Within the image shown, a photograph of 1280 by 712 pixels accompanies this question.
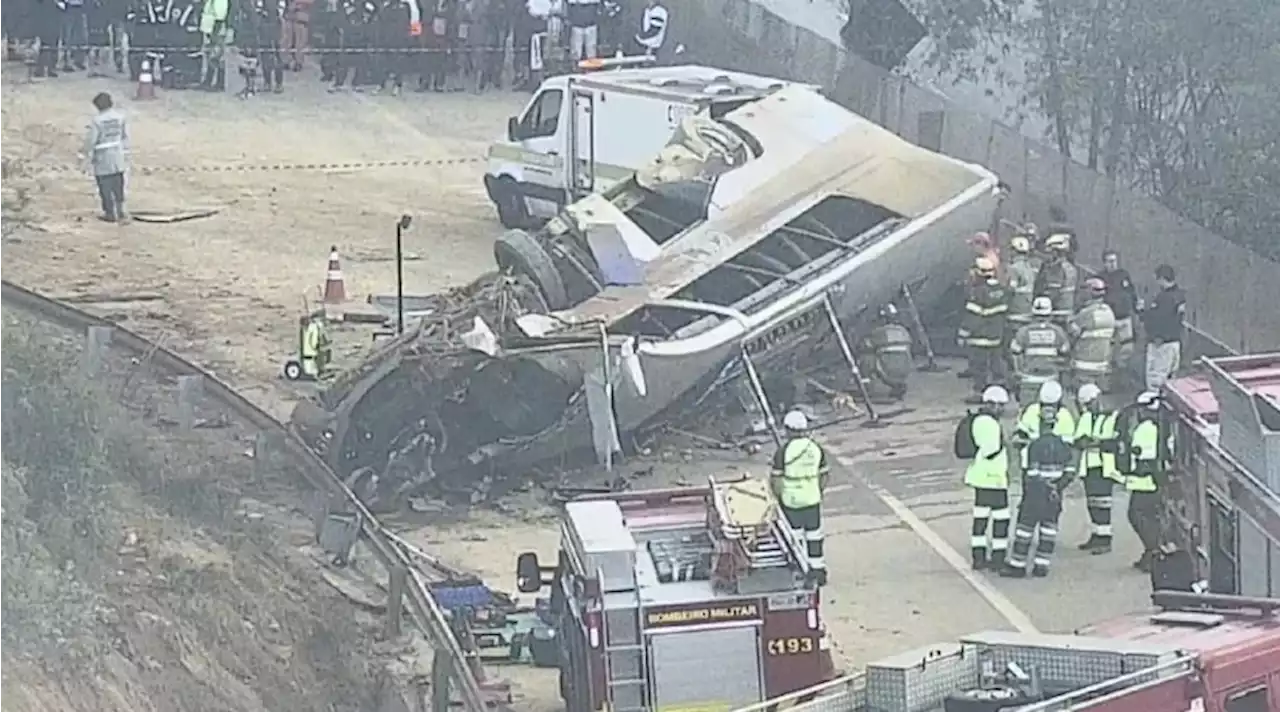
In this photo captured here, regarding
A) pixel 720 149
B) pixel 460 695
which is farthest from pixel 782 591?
pixel 720 149

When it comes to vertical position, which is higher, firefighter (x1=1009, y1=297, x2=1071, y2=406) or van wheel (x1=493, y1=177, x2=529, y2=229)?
firefighter (x1=1009, y1=297, x2=1071, y2=406)

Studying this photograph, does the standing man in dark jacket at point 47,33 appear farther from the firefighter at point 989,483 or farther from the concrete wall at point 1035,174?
the firefighter at point 989,483

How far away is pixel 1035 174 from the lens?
24.0 metres

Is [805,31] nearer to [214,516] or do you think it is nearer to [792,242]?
[792,242]

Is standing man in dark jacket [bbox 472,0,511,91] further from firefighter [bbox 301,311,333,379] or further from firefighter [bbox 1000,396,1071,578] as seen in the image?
firefighter [bbox 1000,396,1071,578]

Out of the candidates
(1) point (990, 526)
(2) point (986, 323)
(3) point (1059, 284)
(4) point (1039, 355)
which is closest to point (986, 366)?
(2) point (986, 323)

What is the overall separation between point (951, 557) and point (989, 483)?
0.96 meters

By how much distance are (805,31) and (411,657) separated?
1667 cm

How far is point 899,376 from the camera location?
20703 millimetres

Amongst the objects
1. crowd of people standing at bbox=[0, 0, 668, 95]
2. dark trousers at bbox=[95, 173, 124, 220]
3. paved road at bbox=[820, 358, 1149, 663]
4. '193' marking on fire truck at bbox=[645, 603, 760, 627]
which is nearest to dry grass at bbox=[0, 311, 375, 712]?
'193' marking on fire truck at bbox=[645, 603, 760, 627]

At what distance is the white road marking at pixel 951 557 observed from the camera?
15.8m

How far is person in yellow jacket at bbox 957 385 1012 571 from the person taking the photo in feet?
52.6

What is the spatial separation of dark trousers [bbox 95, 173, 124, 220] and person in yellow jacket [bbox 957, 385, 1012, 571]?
435 inches

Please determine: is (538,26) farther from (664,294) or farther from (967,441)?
(967,441)
